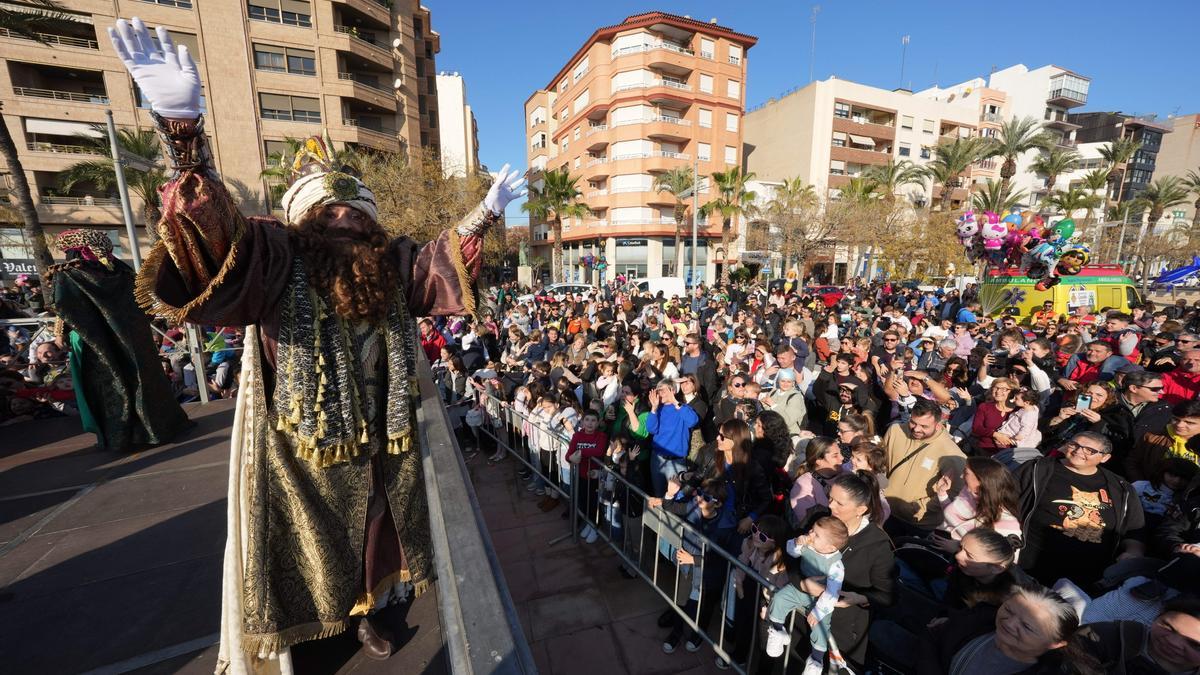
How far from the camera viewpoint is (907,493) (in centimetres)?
411

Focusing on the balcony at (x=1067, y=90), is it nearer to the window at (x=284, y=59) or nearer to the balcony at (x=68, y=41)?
the window at (x=284, y=59)

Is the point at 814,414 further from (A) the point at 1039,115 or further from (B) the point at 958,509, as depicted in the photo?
(A) the point at 1039,115

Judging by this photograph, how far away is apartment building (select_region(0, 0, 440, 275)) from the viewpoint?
22.4 m

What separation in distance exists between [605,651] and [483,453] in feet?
14.4

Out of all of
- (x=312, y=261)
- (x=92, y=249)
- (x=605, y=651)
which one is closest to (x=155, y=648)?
(x=312, y=261)

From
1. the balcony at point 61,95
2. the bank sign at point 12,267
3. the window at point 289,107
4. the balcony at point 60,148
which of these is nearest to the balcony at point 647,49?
the window at point 289,107

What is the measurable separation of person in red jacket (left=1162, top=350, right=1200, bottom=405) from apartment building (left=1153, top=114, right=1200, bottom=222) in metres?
76.3

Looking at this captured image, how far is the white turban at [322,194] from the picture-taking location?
6.82 feet

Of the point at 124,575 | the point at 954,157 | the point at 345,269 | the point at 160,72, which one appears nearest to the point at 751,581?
the point at 345,269

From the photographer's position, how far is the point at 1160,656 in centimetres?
199

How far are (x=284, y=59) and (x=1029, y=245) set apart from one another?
108 feet

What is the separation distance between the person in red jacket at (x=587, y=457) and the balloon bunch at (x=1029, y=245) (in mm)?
12419

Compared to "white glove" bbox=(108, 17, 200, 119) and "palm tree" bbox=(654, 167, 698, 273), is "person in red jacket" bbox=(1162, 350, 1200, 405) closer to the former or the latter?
"white glove" bbox=(108, 17, 200, 119)

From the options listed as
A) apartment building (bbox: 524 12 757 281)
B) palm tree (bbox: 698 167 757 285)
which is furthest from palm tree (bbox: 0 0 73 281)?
palm tree (bbox: 698 167 757 285)
